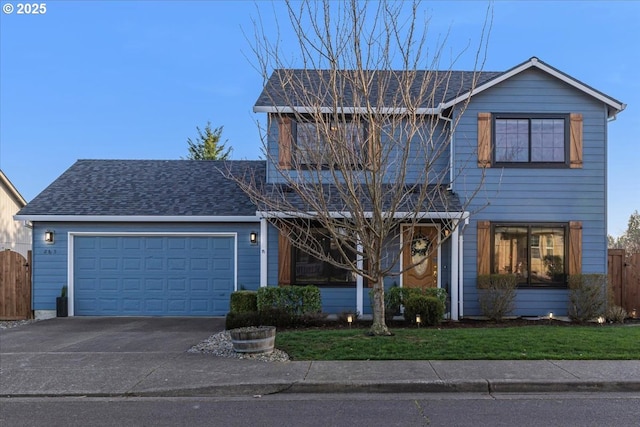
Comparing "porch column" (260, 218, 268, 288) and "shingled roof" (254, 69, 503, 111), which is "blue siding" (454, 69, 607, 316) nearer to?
"shingled roof" (254, 69, 503, 111)

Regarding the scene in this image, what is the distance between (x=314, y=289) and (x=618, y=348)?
5.88 m

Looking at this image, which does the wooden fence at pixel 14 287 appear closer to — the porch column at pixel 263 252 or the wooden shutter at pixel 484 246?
the porch column at pixel 263 252

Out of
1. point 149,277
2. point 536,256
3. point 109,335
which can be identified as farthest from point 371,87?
point 109,335

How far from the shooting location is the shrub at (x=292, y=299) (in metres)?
10.5

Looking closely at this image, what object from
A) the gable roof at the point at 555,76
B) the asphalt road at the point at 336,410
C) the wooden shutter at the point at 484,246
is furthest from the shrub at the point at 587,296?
the asphalt road at the point at 336,410

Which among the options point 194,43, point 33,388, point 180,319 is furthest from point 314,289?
point 194,43

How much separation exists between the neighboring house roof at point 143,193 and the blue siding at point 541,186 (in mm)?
5689

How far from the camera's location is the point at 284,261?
11.7 metres

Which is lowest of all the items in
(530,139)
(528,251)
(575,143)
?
(528,251)

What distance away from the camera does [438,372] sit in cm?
650

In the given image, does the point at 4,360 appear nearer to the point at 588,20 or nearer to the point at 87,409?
the point at 87,409

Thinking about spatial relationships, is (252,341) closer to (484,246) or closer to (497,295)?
(497,295)

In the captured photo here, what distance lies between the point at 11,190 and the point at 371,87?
19333 mm

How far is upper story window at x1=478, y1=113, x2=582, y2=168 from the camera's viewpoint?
37.5 feet
